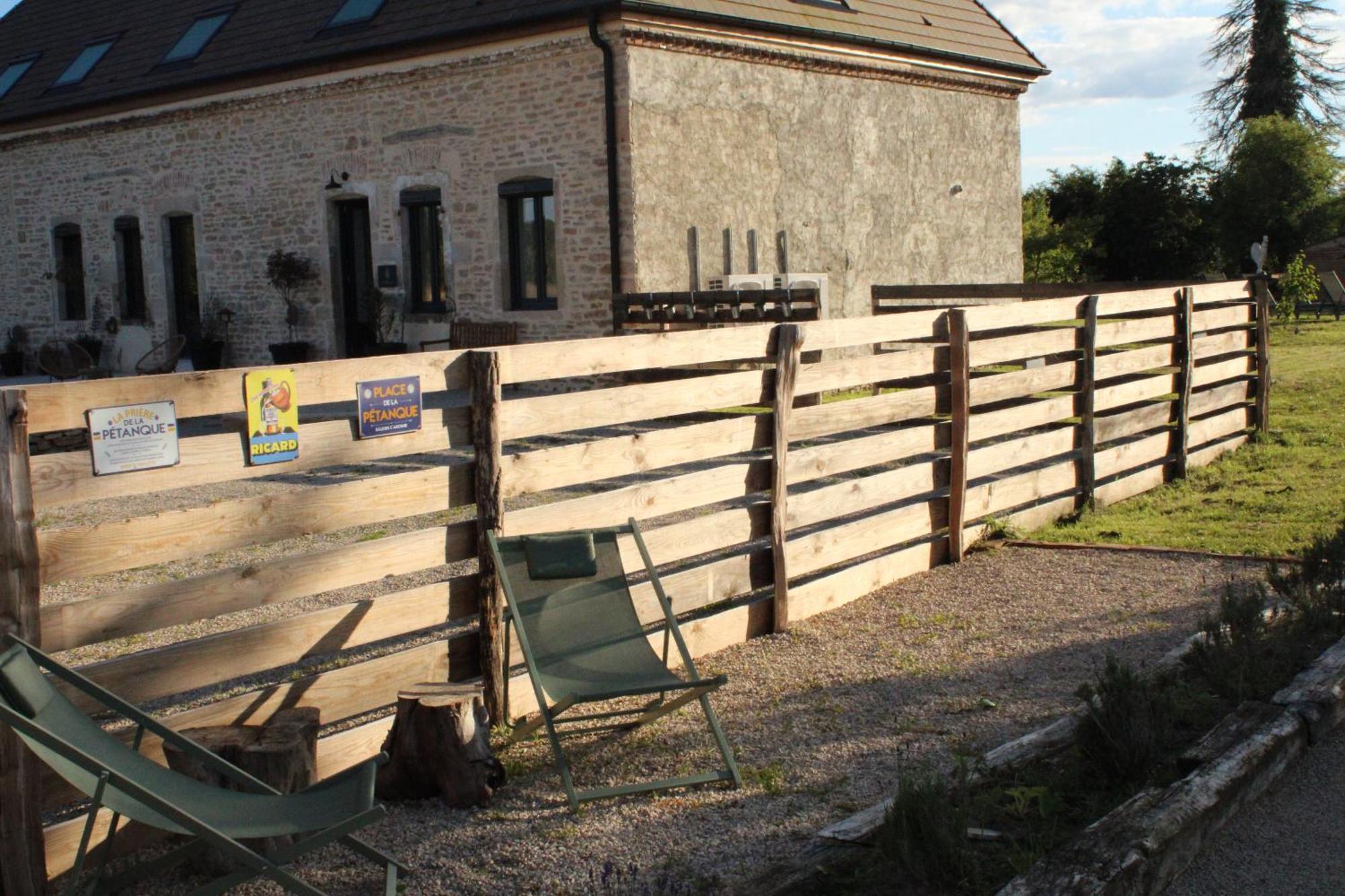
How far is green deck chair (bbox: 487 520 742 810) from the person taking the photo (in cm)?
457

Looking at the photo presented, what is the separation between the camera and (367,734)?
4.65 meters

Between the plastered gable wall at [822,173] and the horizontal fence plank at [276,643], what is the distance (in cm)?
1089

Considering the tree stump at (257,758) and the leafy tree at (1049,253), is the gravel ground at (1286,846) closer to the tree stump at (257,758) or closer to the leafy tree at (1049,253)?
the tree stump at (257,758)

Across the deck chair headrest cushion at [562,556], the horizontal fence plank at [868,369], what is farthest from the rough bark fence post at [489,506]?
the horizontal fence plank at [868,369]

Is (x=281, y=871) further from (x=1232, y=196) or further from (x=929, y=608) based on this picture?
(x=1232, y=196)

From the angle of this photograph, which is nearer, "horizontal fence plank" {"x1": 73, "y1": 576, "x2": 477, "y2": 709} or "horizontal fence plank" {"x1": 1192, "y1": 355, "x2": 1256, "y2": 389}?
"horizontal fence plank" {"x1": 73, "y1": 576, "x2": 477, "y2": 709}

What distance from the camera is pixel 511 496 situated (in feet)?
19.5

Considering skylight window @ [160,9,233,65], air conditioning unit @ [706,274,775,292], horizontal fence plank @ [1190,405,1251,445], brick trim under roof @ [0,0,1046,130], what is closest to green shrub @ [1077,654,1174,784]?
horizontal fence plank @ [1190,405,1251,445]

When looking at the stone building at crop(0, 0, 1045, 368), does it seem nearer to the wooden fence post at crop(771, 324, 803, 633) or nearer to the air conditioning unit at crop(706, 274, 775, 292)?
the air conditioning unit at crop(706, 274, 775, 292)

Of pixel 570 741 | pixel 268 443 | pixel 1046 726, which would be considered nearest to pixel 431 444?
pixel 268 443

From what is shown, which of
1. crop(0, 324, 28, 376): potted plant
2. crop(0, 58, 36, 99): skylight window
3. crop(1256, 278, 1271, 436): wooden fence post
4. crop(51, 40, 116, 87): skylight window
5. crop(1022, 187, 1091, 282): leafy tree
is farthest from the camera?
crop(1022, 187, 1091, 282): leafy tree

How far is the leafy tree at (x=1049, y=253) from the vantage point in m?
31.3

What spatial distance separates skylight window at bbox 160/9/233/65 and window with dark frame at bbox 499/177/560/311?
6.32 m

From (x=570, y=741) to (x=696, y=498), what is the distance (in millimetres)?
1417
